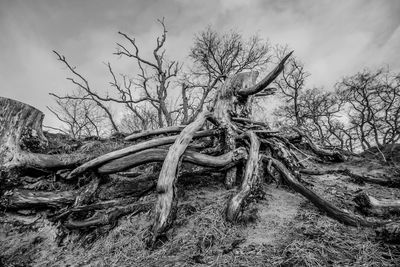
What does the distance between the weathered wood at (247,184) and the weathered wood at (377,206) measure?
1106 mm

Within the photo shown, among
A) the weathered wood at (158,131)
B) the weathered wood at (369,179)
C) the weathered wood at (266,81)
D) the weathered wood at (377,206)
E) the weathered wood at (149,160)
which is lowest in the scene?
the weathered wood at (377,206)

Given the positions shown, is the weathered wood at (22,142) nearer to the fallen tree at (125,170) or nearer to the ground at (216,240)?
the fallen tree at (125,170)

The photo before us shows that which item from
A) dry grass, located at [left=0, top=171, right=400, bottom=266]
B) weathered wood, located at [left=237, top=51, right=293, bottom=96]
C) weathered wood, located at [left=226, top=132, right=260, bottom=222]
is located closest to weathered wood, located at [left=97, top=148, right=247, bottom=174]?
weathered wood, located at [left=226, top=132, right=260, bottom=222]

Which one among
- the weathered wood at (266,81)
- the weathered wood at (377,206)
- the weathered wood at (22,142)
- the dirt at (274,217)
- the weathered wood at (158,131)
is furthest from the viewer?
the weathered wood at (158,131)

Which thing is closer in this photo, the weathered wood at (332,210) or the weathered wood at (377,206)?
the weathered wood at (332,210)

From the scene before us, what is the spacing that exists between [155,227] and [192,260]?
45cm

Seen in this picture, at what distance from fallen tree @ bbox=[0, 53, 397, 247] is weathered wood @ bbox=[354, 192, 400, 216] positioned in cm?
29

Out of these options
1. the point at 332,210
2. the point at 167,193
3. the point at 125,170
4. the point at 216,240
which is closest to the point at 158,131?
the point at 125,170

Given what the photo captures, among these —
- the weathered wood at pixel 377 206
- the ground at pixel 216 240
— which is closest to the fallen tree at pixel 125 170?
the ground at pixel 216 240

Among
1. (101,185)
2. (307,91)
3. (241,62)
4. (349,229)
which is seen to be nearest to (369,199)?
(349,229)

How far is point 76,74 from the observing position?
36.4ft

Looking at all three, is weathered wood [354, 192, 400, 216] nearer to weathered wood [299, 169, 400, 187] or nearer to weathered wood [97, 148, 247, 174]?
weathered wood [299, 169, 400, 187]

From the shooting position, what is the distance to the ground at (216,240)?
140cm

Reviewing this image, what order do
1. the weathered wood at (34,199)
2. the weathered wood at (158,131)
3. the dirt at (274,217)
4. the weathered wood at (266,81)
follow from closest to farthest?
the dirt at (274,217) → the weathered wood at (34,199) → the weathered wood at (266,81) → the weathered wood at (158,131)
